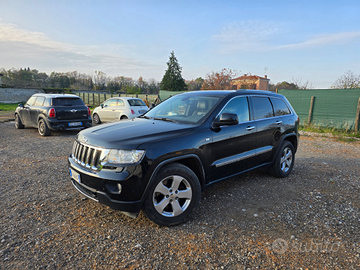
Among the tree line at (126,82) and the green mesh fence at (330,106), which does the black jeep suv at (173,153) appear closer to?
the green mesh fence at (330,106)

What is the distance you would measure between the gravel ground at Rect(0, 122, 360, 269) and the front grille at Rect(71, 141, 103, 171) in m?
0.79

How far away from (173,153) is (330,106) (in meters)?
11.0

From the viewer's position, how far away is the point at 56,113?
8.66 metres

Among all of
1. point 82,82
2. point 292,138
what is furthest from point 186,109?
point 82,82

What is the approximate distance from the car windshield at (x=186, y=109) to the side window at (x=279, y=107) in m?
1.59

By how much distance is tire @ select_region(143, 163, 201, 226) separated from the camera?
2729mm

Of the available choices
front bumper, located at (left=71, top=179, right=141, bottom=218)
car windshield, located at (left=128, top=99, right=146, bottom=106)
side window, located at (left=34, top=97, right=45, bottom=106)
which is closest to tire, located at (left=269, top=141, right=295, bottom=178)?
front bumper, located at (left=71, top=179, right=141, bottom=218)

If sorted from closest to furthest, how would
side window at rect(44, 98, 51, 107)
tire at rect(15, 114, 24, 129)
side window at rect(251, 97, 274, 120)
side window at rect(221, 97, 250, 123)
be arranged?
side window at rect(221, 97, 250, 123)
side window at rect(251, 97, 274, 120)
side window at rect(44, 98, 51, 107)
tire at rect(15, 114, 24, 129)

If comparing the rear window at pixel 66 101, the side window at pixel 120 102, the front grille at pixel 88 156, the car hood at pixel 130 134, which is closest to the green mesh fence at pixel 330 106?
the side window at pixel 120 102

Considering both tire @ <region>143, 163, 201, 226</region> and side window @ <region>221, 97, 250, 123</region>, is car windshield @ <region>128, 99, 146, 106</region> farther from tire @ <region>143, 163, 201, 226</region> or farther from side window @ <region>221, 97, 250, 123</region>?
tire @ <region>143, 163, 201, 226</region>

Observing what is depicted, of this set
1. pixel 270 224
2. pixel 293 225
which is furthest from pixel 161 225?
pixel 293 225

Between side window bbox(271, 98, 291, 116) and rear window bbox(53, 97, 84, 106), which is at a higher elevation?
side window bbox(271, 98, 291, 116)

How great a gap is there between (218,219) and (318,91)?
426 inches

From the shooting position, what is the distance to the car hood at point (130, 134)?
2.69 metres
